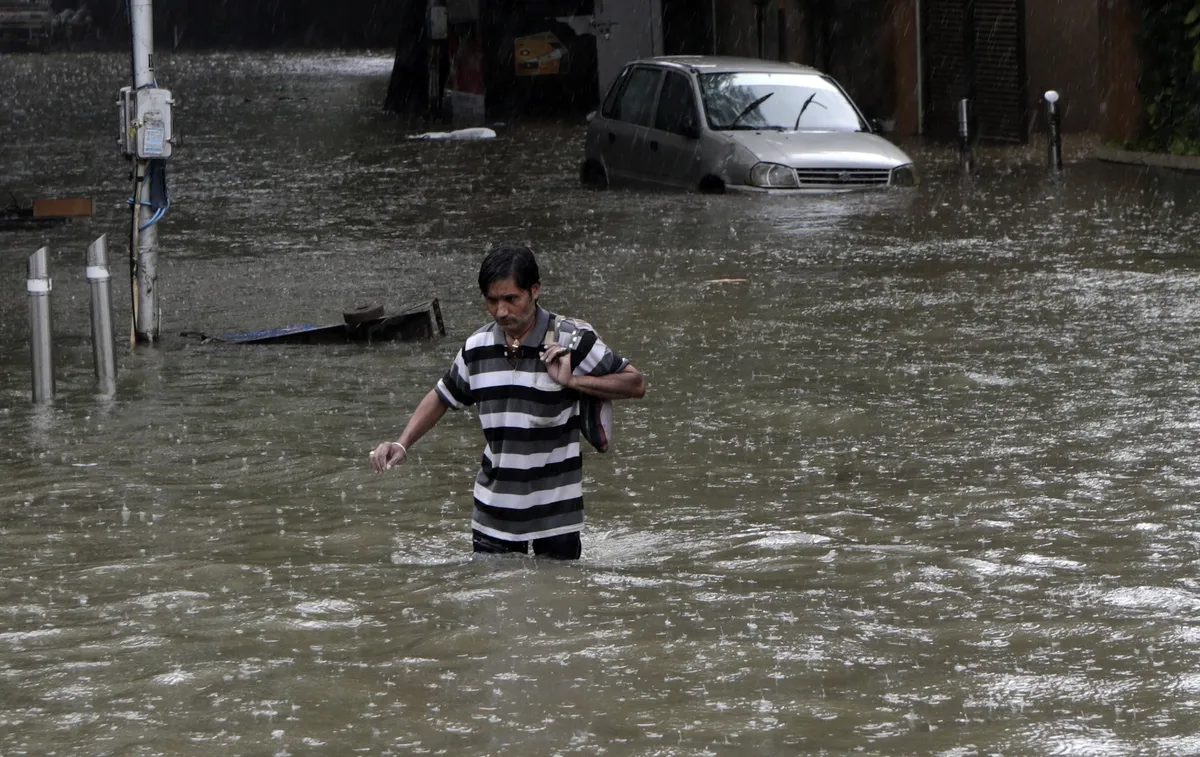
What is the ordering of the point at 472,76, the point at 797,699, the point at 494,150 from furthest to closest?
the point at 472,76 → the point at 494,150 → the point at 797,699

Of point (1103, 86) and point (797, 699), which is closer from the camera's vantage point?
point (797, 699)

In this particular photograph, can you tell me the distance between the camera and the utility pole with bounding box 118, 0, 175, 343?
446 inches

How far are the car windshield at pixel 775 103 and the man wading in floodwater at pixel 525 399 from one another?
13345mm

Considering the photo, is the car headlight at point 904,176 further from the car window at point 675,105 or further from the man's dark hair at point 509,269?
the man's dark hair at point 509,269

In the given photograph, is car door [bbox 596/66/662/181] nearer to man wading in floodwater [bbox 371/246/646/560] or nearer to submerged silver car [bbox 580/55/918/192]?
submerged silver car [bbox 580/55/918/192]

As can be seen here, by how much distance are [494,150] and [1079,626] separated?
23847 millimetres

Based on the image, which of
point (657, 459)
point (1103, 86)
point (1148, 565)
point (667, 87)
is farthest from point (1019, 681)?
point (1103, 86)

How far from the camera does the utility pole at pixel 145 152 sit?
11336 millimetres

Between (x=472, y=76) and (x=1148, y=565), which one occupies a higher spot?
(x=472, y=76)

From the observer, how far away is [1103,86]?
25.8m

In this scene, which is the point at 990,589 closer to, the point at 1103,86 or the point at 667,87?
the point at 667,87

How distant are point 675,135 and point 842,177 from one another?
1.79 meters

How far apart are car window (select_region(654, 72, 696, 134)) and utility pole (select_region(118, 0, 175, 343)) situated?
8.33 m

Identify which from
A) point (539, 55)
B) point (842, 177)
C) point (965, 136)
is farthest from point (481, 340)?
point (539, 55)
